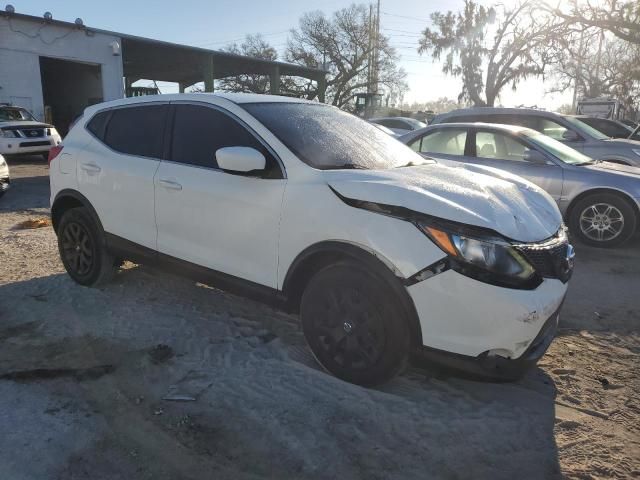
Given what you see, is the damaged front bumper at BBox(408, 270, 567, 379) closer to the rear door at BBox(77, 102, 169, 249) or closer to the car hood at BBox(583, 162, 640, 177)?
the rear door at BBox(77, 102, 169, 249)

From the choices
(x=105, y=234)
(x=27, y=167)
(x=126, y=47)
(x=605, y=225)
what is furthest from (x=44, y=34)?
(x=605, y=225)

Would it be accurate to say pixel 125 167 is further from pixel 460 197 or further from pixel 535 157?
pixel 535 157

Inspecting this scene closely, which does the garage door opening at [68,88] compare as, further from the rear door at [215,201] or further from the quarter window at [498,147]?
the rear door at [215,201]

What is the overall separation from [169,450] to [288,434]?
0.58 meters

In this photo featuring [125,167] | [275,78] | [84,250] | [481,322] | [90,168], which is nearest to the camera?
[481,322]

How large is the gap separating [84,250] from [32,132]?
12.2 metres

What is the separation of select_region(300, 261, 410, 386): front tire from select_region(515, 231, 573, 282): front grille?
0.73 m

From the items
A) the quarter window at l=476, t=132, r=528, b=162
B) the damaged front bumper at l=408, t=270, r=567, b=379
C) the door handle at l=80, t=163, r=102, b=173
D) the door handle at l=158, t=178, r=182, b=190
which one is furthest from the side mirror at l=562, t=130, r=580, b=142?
the door handle at l=80, t=163, r=102, b=173

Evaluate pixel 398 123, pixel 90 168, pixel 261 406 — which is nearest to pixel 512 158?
pixel 90 168

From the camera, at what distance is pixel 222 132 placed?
356 centimetres

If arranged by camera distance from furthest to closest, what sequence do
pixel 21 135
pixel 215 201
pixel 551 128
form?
pixel 21 135 < pixel 551 128 < pixel 215 201

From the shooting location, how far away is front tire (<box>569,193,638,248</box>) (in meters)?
6.26

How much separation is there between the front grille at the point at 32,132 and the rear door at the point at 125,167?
1195 cm

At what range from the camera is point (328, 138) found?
137 inches
